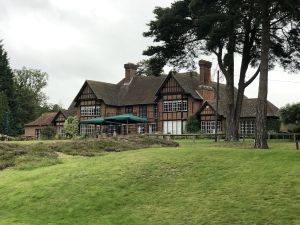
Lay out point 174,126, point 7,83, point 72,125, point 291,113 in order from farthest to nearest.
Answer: point 7,83
point 72,125
point 174,126
point 291,113

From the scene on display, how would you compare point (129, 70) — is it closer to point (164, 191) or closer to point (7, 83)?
point (7, 83)

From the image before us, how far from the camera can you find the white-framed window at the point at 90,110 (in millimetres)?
76812

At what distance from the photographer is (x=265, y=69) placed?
28.2 m

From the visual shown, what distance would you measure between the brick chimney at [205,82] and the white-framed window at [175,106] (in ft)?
8.92

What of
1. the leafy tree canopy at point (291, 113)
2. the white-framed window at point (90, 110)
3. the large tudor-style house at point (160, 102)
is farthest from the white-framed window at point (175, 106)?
the leafy tree canopy at point (291, 113)

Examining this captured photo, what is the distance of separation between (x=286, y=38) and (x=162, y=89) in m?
34.3

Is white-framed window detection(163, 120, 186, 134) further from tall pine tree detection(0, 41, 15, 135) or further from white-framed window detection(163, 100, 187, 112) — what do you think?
tall pine tree detection(0, 41, 15, 135)

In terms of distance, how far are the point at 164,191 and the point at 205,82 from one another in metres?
55.2

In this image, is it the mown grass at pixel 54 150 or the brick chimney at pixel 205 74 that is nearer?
the mown grass at pixel 54 150

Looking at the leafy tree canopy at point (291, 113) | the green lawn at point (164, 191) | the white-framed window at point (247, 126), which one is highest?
the leafy tree canopy at point (291, 113)

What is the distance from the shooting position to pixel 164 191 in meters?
16.4

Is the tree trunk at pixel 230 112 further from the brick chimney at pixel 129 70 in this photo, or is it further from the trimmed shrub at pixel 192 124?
the brick chimney at pixel 129 70

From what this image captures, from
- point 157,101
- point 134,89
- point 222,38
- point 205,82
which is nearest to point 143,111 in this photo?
point 157,101

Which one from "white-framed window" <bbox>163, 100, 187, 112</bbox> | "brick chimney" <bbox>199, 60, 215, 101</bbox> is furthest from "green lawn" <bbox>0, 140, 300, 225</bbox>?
"brick chimney" <bbox>199, 60, 215, 101</bbox>
